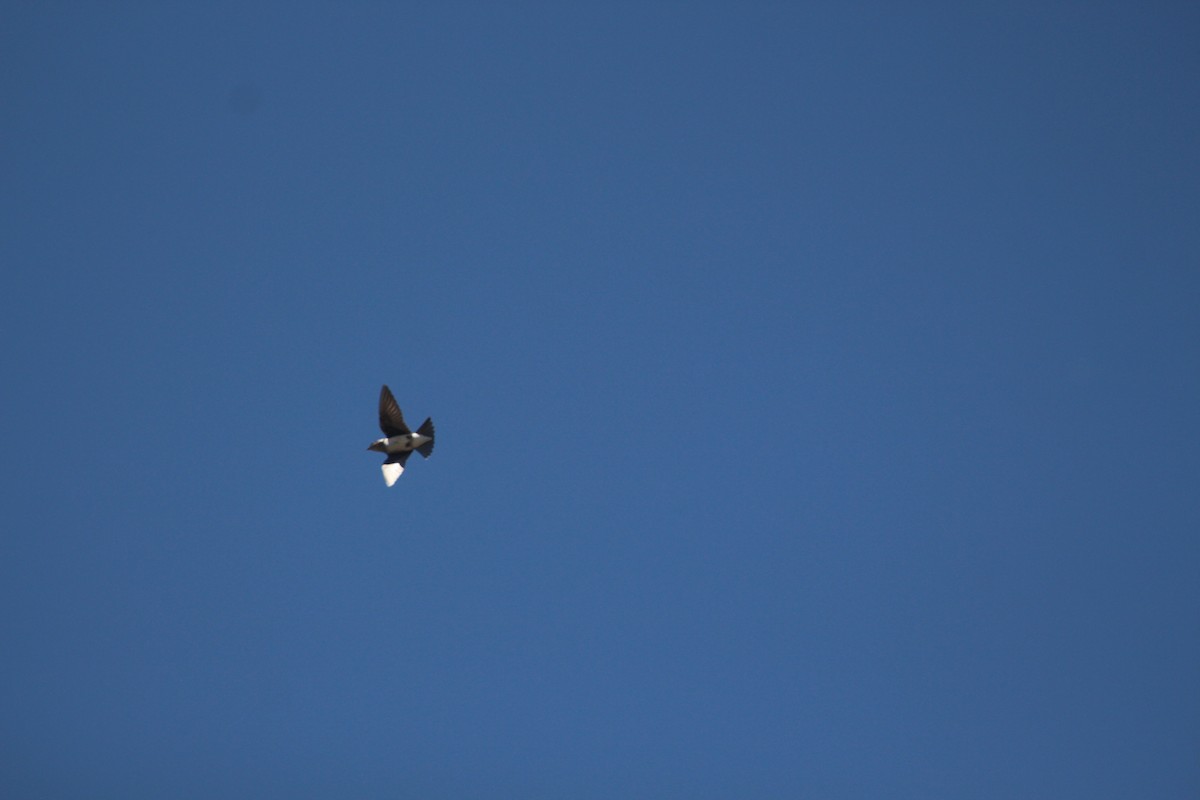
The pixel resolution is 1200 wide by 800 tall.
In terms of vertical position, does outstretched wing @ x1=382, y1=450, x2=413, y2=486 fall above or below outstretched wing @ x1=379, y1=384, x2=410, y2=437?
below

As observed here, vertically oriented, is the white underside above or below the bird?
below

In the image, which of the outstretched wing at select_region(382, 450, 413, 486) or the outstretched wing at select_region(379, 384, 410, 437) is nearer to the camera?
the outstretched wing at select_region(382, 450, 413, 486)

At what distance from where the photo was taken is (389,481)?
1792 cm

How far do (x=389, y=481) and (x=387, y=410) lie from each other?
1314mm

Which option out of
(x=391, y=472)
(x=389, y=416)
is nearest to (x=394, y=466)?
(x=391, y=472)

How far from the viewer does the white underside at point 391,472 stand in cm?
1798

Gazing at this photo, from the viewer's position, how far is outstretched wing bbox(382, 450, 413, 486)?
59.6 feet

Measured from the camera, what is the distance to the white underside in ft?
59.0

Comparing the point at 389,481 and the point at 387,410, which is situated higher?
the point at 387,410

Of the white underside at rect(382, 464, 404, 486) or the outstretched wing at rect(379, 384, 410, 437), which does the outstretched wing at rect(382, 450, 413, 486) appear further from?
the outstretched wing at rect(379, 384, 410, 437)

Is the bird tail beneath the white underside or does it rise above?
above

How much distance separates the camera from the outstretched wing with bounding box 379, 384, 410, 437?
1852 cm

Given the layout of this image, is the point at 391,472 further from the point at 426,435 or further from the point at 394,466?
the point at 426,435

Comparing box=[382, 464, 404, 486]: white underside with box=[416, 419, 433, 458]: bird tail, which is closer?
box=[382, 464, 404, 486]: white underside
